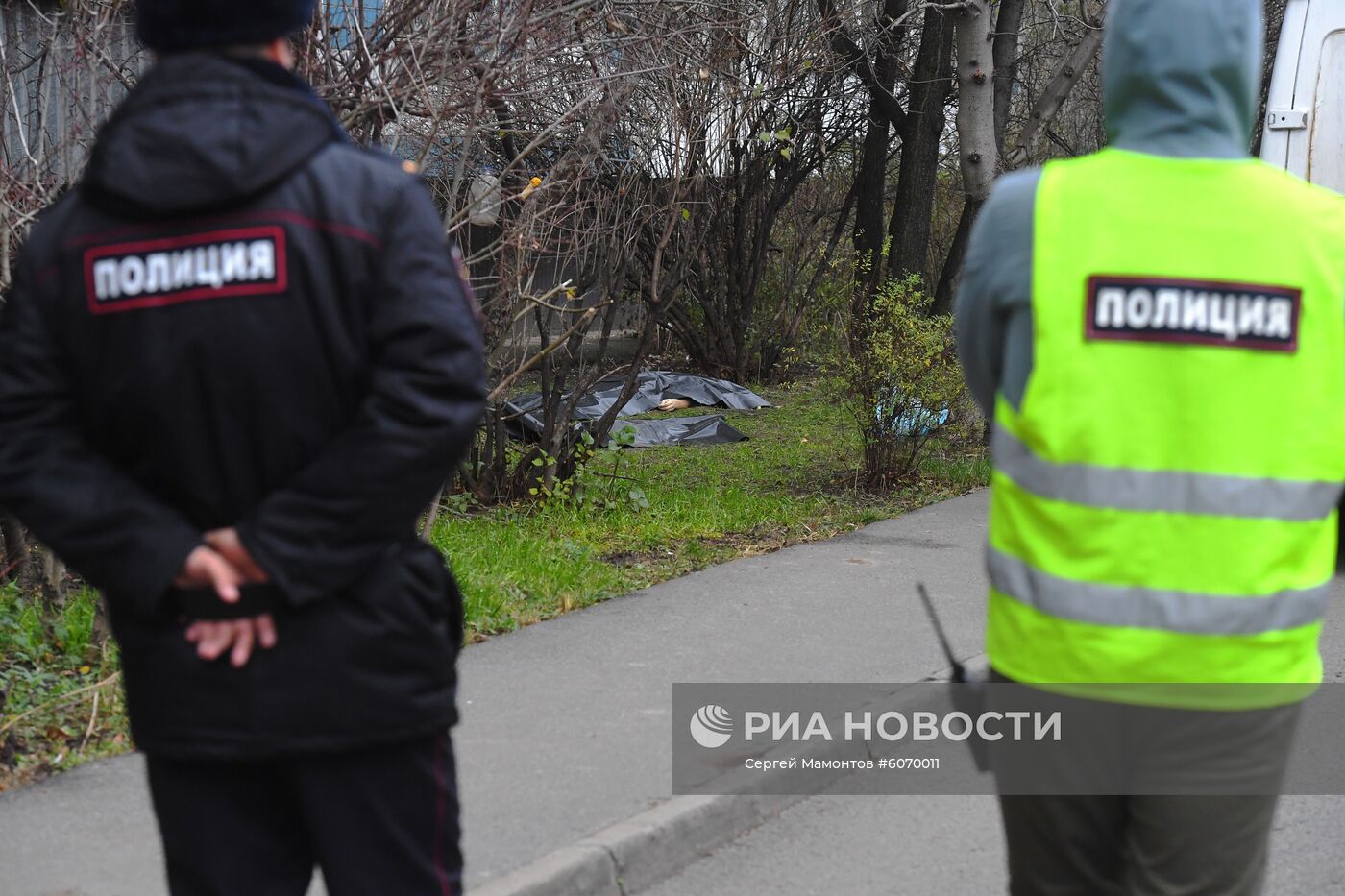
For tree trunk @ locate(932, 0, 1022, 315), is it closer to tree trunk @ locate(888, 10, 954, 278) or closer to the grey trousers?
tree trunk @ locate(888, 10, 954, 278)

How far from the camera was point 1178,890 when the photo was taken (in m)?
2.00

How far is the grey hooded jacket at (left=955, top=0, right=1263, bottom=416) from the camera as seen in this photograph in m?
2.03

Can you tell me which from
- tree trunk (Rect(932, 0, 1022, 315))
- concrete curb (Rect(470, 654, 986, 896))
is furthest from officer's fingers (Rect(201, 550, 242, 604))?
tree trunk (Rect(932, 0, 1022, 315))

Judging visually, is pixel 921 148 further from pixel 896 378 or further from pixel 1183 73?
pixel 1183 73

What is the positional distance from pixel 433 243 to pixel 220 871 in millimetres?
941

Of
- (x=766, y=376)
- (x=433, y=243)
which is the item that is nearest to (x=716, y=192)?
(x=766, y=376)

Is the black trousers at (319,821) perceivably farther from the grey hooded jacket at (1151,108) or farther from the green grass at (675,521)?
the green grass at (675,521)

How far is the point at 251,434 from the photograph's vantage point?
2.02 m

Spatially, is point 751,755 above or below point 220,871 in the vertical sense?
below

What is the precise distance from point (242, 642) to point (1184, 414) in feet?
4.36

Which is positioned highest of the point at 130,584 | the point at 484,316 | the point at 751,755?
the point at 130,584

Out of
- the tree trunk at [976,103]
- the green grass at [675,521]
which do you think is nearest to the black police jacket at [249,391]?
the green grass at [675,521]

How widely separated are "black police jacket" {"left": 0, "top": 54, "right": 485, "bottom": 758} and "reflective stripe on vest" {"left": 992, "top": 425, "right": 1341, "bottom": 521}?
855 millimetres

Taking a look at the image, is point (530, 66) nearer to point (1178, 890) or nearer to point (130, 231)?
point (130, 231)
